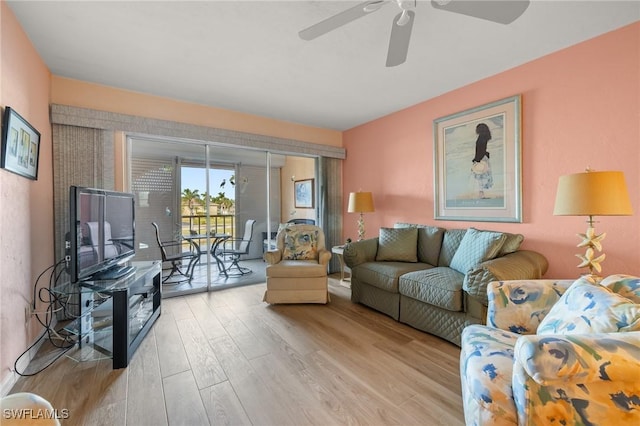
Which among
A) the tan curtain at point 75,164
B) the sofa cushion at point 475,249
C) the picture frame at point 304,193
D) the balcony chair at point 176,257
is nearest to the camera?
the sofa cushion at point 475,249

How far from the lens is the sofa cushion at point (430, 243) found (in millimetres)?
3128

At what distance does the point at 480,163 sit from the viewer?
9.76 feet

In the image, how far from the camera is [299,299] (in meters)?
3.12

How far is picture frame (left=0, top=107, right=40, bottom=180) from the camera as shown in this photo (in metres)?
1.72

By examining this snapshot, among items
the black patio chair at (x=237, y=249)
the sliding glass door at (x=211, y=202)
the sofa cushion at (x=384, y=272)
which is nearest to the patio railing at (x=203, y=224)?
the sliding glass door at (x=211, y=202)

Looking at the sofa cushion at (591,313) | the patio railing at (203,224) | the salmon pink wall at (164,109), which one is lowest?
the sofa cushion at (591,313)

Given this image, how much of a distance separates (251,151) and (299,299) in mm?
2304

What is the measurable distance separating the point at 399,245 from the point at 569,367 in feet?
7.62

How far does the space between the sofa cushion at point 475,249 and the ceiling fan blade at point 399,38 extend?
67.3 inches

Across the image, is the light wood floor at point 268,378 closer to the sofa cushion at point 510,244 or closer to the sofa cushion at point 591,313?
the sofa cushion at point 591,313

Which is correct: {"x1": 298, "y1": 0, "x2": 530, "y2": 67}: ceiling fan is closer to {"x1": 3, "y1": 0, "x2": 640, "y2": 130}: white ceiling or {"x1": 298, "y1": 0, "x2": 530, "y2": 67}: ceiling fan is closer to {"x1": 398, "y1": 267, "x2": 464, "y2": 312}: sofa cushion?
{"x1": 3, "y1": 0, "x2": 640, "y2": 130}: white ceiling

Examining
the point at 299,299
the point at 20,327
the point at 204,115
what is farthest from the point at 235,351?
the point at 204,115

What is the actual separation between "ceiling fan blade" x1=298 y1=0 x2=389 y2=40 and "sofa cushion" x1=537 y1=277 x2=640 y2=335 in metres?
1.70

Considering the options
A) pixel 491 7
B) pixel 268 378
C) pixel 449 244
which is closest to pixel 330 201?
pixel 449 244
